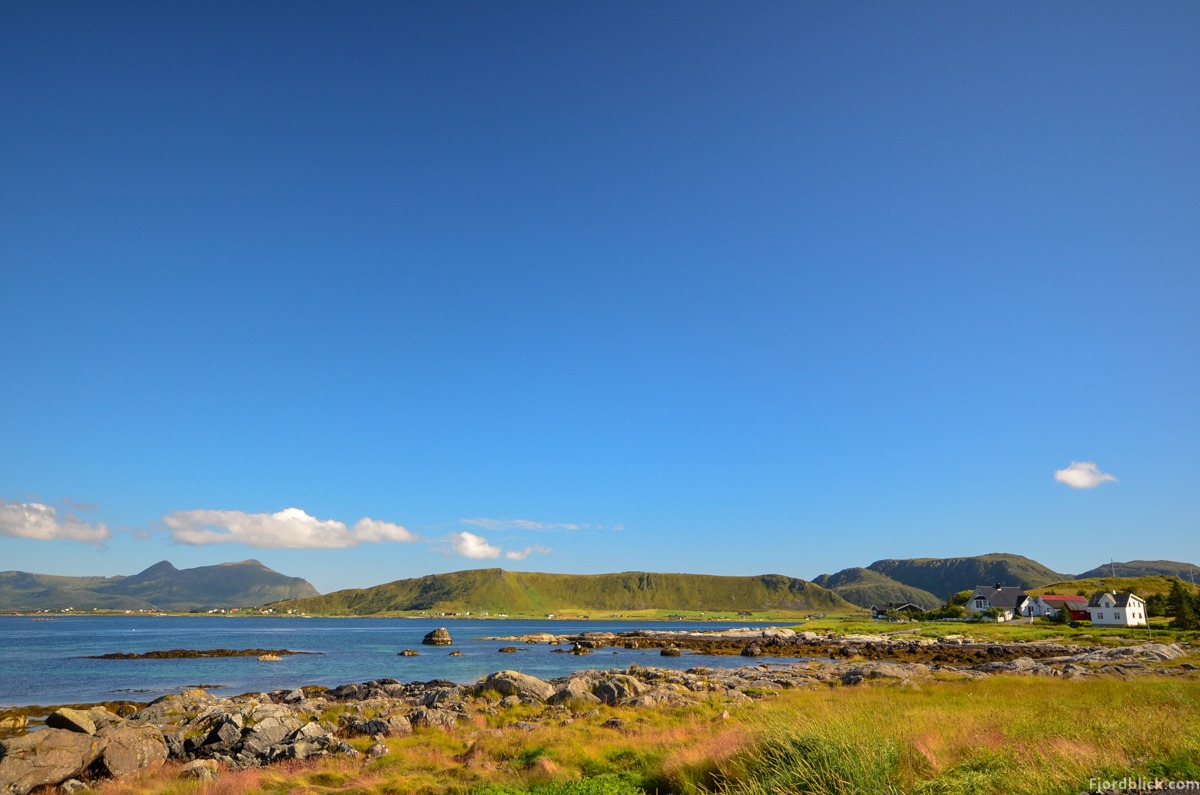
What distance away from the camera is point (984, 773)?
10766 millimetres

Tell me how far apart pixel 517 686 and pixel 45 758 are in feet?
73.7

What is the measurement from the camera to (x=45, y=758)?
63.3 ft

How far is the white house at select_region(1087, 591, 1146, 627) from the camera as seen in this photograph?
9700 cm

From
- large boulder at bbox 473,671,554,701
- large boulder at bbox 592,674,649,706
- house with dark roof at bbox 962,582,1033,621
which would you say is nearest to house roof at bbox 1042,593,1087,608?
house with dark roof at bbox 962,582,1033,621

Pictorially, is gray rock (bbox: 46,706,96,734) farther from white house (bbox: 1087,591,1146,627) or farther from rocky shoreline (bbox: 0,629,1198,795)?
white house (bbox: 1087,591,1146,627)

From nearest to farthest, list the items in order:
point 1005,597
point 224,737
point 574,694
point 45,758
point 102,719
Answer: point 45,758
point 224,737
point 102,719
point 574,694
point 1005,597

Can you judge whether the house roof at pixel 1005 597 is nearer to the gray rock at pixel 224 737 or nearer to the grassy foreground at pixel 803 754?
the grassy foreground at pixel 803 754

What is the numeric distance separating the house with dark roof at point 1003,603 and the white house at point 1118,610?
18.8 metres

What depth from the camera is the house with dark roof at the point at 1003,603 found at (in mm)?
123194

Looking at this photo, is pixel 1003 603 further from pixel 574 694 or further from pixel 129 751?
pixel 129 751

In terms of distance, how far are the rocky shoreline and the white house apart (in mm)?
51655

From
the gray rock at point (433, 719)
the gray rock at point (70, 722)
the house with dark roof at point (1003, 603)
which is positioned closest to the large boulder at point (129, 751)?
the gray rock at point (70, 722)

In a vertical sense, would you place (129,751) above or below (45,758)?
below

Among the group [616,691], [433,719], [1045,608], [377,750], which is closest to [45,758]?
[377,750]
